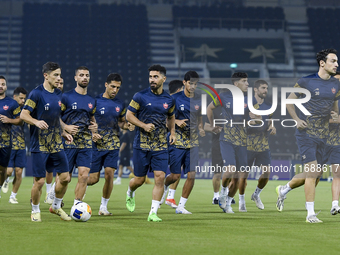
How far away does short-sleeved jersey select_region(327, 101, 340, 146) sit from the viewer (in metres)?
9.12

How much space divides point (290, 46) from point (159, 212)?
25.9 metres

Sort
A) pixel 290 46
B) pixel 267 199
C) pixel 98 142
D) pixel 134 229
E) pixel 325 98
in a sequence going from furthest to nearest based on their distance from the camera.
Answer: pixel 290 46 < pixel 267 199 < pixel 98 142 < pixel 325 98 < pixel 134 229

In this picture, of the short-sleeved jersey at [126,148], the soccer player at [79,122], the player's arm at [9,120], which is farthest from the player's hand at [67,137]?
the short-sleeved jersey at [126,148]

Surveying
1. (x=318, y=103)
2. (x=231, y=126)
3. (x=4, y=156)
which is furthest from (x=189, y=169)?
(x=4, y=156)

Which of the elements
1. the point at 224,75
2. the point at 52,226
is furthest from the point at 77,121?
the point at 224,75

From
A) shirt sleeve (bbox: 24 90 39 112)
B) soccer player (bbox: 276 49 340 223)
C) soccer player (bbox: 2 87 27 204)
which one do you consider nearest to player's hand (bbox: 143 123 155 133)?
shirt sleeve (bbox: 24 90 39 112)

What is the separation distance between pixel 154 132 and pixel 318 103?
2745mm

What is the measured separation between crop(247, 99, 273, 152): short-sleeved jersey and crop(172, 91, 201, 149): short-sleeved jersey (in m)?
1.35

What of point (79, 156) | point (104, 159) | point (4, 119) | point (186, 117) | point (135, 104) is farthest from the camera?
point (186, 117)

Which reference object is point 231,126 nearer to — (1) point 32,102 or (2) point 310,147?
(2) point 310,147

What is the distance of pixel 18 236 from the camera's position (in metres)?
Answer: 6.48

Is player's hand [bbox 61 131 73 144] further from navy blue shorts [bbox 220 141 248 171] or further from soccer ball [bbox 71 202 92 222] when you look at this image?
navy blue shorts [bbox 220 141 248 171]

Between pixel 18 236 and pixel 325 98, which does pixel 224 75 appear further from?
pixel 18 236

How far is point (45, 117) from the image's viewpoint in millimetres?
8219
